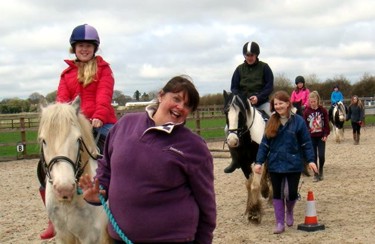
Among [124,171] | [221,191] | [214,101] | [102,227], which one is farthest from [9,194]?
[214,101]

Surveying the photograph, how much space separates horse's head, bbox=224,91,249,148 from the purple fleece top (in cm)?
429

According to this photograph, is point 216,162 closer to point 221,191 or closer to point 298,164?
point 221,191

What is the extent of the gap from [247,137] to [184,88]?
4793mm

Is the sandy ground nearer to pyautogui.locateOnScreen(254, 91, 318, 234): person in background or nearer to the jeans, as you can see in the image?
pyautogui.locateOnScreen(254, 91, 318, 234): person in background

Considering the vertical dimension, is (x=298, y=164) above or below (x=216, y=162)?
above

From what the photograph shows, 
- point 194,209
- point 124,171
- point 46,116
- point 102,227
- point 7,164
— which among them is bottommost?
point 7,164

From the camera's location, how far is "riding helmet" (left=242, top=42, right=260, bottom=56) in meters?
7.42

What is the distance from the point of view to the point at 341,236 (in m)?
5.84

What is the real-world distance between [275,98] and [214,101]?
1847 inches

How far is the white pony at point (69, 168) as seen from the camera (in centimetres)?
310

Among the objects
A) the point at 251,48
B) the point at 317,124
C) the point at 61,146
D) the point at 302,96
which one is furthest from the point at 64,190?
the point at 302,96

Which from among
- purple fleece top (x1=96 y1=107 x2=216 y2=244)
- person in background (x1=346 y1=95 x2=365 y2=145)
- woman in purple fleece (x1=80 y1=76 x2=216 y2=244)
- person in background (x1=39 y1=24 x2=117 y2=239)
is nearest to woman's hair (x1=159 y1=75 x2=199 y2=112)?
woman in purple fleece (x1=80 y1=76 x2=216 y2=244)

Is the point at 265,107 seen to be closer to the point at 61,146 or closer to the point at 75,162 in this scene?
the point at 75,162

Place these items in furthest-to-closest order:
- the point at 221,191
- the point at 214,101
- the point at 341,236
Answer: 1. the point at 214,101
2. the point at 221,191
3. the point at 341,236
